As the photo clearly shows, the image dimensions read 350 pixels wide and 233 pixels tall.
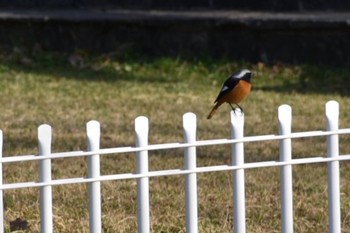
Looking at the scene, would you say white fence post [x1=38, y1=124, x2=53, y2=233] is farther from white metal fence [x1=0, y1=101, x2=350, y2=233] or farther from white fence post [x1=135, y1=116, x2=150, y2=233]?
white fence post [x1=135, y1=116, x2=150, y2=233]

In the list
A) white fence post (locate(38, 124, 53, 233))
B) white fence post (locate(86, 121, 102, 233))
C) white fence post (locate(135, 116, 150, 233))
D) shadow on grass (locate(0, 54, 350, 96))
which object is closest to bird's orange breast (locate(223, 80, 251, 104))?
white fence post (locate(135, 116, 150, 233))

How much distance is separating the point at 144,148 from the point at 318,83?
8.03 metres

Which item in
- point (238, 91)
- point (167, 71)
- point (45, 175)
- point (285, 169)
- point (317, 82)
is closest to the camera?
point (45, 175)

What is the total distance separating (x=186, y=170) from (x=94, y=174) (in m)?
0.43

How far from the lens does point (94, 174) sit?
18.7 feet

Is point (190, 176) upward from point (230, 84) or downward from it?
downward

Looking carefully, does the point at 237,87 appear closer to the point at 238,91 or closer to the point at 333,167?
the point at 238,91

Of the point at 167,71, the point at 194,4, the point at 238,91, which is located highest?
the point at 194,4

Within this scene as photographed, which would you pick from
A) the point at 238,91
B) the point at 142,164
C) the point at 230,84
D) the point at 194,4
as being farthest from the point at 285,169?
the point at 194,4

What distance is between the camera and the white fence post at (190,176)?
19.0 feet

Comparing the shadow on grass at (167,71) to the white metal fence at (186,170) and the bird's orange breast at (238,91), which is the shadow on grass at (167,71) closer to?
the bird's orange breast at (238,91)

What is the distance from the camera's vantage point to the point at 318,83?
13.6 meters

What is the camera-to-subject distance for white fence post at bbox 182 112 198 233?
579cm

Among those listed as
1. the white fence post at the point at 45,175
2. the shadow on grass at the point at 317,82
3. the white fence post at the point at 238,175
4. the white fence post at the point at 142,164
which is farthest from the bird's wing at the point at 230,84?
the shadow on grass at the point at 317,82
